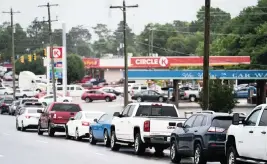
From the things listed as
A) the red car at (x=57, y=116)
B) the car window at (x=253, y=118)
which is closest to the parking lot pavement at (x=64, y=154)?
the car window at (x=253, y=118)

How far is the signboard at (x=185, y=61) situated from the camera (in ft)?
346

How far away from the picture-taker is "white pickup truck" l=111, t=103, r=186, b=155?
29109mm

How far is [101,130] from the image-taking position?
1414 inches

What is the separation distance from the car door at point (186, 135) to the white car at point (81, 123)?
44.6 feet

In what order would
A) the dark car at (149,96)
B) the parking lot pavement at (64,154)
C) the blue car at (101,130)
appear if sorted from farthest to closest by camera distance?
1. the dark car at (149,96)
2. the blue car at (101,130)
3. the parking lot pavement at (64,154)

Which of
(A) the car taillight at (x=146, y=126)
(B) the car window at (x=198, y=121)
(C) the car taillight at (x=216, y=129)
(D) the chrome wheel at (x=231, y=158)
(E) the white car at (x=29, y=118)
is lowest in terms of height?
(E) the white car at (x=29, y=118)

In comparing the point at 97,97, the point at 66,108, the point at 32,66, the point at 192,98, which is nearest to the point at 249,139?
the point at 66,108

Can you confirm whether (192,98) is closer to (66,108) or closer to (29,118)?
(29,118)

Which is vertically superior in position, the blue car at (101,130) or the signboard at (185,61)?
the signboard at (185,61)

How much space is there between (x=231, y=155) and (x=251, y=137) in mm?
1845

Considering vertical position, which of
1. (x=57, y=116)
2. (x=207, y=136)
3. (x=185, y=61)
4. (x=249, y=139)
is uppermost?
(x=185, y=61)

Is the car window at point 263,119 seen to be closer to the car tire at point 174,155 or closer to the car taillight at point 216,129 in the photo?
the car taillight at point 216,129

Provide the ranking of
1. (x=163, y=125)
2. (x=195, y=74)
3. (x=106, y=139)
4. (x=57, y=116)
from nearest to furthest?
(x=163, y=125) → (x=106, y=139) → (x=57, y=116) → (x=195, y=74)

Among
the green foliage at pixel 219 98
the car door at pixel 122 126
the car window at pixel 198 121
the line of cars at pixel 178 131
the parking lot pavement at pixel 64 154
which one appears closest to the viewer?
the line of cars at pixel 178 131
